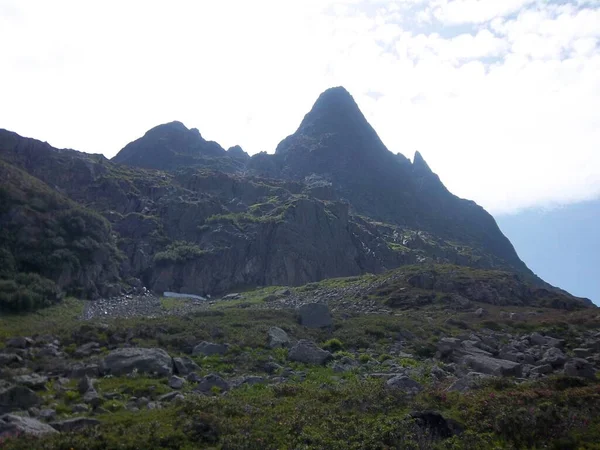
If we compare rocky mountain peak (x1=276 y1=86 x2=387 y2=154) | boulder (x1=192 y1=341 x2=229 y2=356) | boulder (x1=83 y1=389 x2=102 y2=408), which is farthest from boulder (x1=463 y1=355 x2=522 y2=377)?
rocky mountain peak (x1=276 y1=86 x2=387 y2=154)

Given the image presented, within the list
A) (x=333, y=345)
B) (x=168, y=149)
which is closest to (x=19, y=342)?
(x=333, y=345)

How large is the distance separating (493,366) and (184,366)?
11592 mm

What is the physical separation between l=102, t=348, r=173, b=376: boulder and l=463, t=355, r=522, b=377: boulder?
1170cm

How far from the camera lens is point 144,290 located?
62.6m

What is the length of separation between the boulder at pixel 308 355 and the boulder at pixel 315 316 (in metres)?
7.59

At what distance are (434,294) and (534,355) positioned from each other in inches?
904

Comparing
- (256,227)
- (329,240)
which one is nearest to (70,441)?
(256,227)

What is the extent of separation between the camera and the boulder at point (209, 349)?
845 inches

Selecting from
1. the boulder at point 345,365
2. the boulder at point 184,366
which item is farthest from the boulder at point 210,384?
the boulder at point 345,365

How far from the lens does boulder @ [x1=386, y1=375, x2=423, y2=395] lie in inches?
613

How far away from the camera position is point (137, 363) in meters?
17.5

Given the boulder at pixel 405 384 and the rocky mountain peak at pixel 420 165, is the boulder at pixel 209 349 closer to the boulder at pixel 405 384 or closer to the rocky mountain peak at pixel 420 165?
the boulder at pixel 405 384

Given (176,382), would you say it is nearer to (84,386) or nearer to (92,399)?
(84,386)

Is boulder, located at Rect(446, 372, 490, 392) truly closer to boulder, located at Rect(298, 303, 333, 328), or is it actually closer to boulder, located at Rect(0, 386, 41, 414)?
boulder, located at Rect(0, 386, 41, 414)
